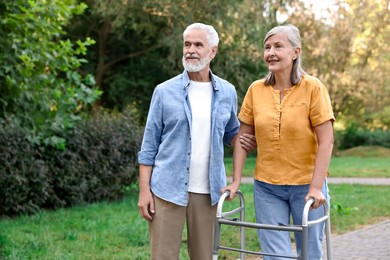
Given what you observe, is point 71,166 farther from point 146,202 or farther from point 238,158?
point 238,158

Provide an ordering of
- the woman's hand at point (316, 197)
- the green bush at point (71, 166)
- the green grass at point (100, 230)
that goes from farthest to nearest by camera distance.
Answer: the green bush at point (71, 166), the green grass at point (100, 230), the woman's hand at point (316, 197)

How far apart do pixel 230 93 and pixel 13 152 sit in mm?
6274

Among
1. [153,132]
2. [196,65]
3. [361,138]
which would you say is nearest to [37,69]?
[153,132]

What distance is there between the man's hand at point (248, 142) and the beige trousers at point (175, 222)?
0.37m

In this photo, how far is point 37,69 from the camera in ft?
36.6

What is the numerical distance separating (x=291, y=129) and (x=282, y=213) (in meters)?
0.49

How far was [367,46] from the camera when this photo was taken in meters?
36.0

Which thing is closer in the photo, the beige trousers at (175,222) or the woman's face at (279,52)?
the woman's face at (279,52)

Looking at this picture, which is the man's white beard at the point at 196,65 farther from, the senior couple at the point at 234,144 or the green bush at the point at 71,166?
the green bush at the point at 71,166

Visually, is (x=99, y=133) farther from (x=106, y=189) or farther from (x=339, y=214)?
(x=339, y=214)

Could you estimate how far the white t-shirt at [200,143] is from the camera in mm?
3951

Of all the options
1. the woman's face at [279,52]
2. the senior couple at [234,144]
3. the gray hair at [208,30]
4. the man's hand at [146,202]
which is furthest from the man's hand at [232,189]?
the gray hair at [208,30]

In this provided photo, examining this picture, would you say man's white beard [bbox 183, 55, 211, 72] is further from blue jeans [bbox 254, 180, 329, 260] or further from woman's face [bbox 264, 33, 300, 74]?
blue jeans [bbox 254, 180, 329, 260]

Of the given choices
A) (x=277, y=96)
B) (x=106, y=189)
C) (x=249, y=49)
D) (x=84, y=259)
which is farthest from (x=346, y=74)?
(x=277, y=96)
